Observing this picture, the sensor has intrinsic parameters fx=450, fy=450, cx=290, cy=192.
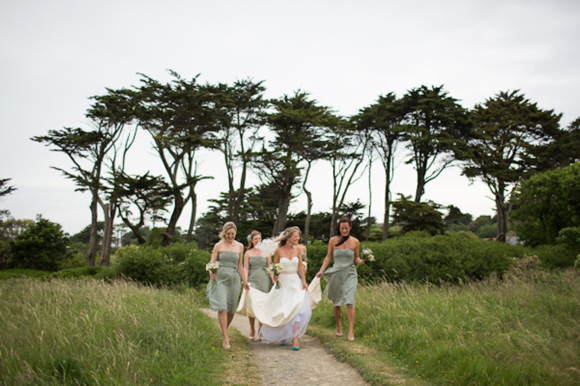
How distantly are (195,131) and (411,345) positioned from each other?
27427mm

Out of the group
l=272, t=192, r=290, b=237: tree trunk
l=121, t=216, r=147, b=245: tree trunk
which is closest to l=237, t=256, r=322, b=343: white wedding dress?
l=121, t=216, r=147, b=245: tree trunk

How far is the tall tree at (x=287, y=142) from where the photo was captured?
32625mm

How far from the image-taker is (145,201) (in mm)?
30422

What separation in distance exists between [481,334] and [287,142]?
28.1m

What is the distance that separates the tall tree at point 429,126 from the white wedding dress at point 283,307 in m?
28.5

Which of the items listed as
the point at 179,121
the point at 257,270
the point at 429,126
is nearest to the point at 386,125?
the point at 429,126

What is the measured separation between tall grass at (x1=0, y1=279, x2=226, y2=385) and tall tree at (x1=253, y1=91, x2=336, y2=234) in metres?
25.0

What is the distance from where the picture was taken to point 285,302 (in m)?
7.65

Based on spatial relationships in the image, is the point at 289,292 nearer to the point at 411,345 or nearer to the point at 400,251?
the point at 411,345

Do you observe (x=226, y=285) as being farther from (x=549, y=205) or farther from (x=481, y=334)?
(x=549, y=205)

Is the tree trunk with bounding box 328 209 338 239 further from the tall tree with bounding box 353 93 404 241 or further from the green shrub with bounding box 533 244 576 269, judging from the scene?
the green shrub with bounding box 533 244 576 269

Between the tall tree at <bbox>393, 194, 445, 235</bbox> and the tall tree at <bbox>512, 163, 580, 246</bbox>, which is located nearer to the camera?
the tall tree at <bbox>512, 163, 580, 246</bbox>

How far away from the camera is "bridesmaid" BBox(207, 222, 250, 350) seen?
24.0 feet

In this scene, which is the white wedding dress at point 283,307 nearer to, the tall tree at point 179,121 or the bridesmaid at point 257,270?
the bridesmaid at point 257,270
